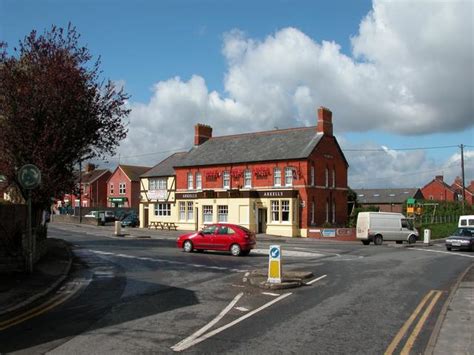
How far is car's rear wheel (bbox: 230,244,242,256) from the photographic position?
25.3 meters

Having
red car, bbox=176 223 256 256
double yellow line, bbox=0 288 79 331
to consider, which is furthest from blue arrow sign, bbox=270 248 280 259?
red car, bbox=176 223 256 256

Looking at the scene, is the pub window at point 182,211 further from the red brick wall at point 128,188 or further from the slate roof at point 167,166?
the red brick wall at point 128,188

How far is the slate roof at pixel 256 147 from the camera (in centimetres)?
4778

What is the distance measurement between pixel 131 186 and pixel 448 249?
56992 mm

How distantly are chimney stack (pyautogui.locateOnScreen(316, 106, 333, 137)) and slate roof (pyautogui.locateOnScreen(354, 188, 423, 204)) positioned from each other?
47.3 meters

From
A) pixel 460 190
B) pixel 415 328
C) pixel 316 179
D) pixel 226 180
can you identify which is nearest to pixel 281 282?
pixel 415 328

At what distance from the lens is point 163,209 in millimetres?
57406

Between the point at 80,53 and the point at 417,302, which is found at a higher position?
the point at 80,53

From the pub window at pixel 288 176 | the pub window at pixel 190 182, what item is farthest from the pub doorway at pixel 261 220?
the pub window at pixel 190 182

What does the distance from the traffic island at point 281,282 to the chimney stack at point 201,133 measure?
4168 cm

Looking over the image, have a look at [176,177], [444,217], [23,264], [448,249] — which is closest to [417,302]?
[23,264]

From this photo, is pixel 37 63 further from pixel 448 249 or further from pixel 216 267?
pixel 448 249

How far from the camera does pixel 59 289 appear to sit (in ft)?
45.3

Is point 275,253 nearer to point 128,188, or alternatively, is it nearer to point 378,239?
point 378,239
